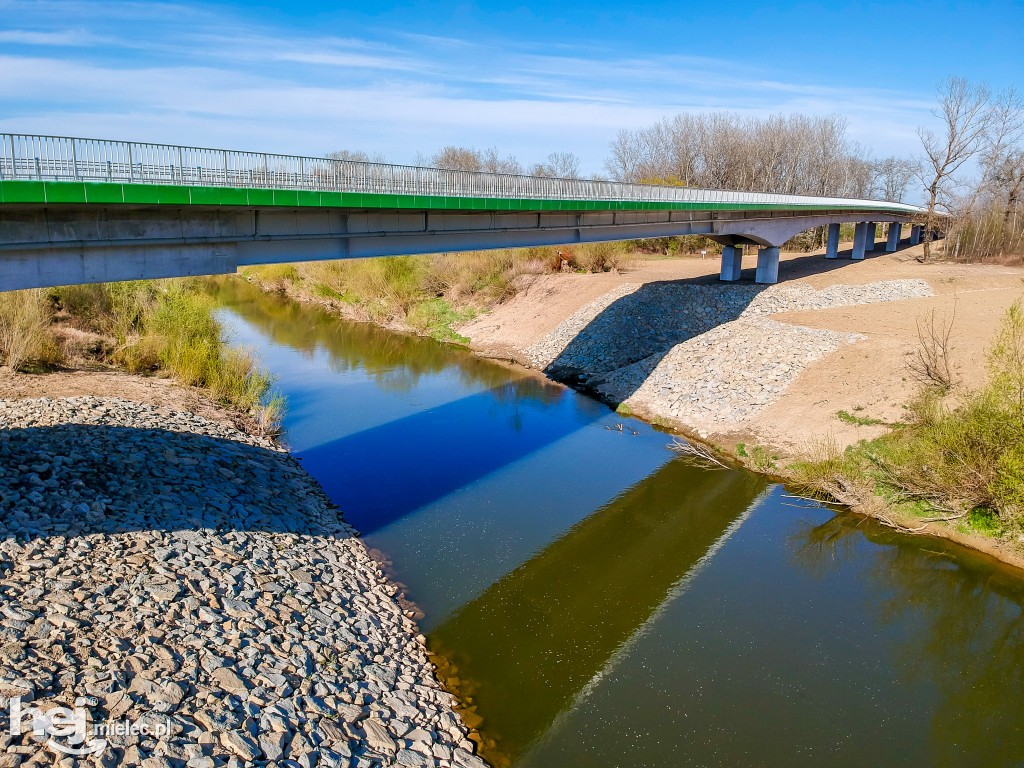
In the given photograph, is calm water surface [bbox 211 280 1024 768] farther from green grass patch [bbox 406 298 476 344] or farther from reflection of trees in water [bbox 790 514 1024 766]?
green grass patch [bbox 406 298 476 344]

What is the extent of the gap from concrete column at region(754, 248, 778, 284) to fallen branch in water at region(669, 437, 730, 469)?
1969cm

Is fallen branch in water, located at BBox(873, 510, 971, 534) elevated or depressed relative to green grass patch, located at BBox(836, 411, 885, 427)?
depressed

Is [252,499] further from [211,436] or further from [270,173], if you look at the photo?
[270,173]

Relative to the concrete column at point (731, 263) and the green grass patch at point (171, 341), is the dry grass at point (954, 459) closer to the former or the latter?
the green grass patch at point (171, 341)

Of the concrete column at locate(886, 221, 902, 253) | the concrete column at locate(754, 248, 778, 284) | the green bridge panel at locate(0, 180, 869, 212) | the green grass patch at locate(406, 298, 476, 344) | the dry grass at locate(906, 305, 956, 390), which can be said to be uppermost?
the green bridge panel at locate(0, 180, 869, 212)

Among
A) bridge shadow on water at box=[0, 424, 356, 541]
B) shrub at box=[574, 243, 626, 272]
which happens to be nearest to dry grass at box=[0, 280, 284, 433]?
bridge shadow on water at box=[0, 424, 356, 541]

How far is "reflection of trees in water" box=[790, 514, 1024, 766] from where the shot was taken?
10.9 metres

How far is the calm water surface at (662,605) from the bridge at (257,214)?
6.47 metres

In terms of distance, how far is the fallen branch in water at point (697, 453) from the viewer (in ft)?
68.4

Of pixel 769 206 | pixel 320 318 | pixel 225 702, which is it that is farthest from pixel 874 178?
pixel 225 702

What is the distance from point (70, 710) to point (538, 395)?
21309 mm

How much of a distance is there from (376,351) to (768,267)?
22053 mm

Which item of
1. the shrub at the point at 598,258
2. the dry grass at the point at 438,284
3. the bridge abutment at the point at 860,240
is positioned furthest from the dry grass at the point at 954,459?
the bridge abutment at the point at 860,240

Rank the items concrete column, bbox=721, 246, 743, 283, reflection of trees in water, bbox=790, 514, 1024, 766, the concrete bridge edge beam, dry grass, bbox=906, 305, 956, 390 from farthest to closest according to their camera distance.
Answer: the concrete bridge edge beam → concrete column, bbox=721, 246, 743, 283 → dry grass, bbox=906, 305, 956, 390 → reflection of trees in water, bbox=790, 514, 1024, 766
